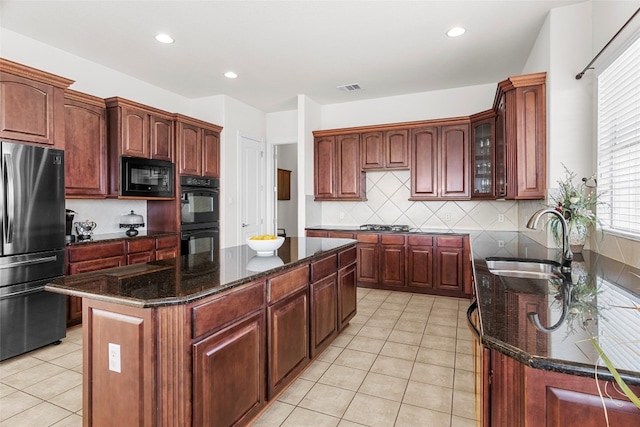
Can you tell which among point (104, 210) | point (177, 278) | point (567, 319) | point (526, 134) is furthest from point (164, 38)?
point (567, 319)

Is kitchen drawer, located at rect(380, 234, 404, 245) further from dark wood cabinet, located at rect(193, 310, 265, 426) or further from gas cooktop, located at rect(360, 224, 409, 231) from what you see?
dark wood cabinet, located at rect(193, 310, 265, 426)

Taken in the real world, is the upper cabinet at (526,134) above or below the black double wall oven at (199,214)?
above

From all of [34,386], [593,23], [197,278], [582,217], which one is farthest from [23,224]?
[593,23]

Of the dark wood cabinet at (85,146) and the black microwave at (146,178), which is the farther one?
the black microwave at (146,178)

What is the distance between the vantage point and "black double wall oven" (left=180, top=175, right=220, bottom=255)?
439 centimetres

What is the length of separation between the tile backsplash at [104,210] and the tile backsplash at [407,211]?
2865 millimetres

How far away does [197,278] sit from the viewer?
5.47 feet

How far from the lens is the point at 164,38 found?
3.29 metres

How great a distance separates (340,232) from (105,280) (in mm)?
3525

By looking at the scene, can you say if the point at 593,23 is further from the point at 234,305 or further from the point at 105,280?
the point at 105,280

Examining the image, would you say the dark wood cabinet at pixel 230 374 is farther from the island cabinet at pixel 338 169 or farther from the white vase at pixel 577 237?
the island cabinet at pixel 338 169

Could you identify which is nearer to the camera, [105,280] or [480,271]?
[105,280]

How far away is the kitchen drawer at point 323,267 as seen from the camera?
243 centimetres

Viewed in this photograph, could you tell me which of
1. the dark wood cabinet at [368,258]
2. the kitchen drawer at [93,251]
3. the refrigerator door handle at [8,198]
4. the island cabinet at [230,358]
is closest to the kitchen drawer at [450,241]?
the dark wood cabinet at [368,258]
